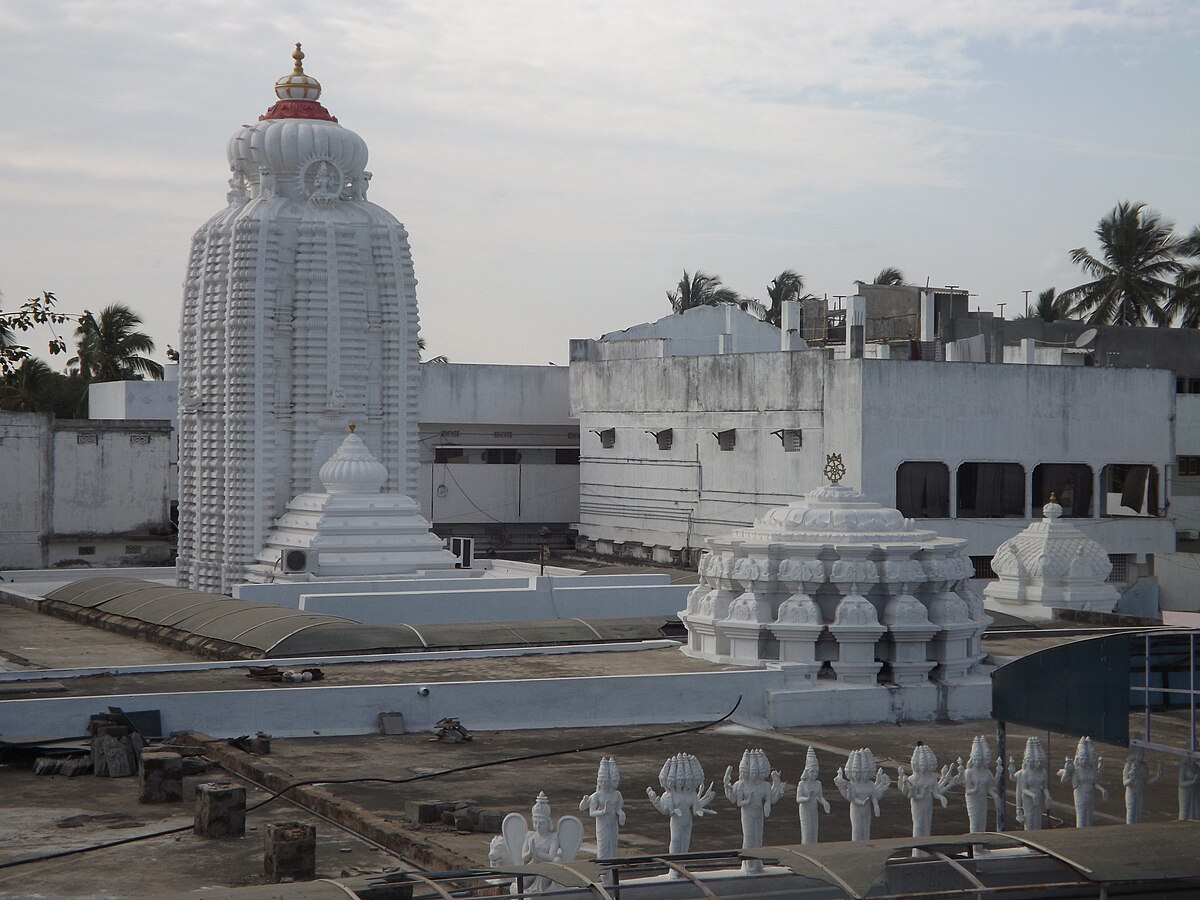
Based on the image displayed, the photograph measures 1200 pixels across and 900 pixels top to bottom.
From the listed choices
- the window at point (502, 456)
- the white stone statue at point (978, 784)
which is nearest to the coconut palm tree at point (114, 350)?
the window at point (502, 456)

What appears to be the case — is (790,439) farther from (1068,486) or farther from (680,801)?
(680,801)

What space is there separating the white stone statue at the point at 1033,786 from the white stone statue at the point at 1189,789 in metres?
1.57

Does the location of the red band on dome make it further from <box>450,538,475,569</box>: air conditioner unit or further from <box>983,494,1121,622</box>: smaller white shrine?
<box>983,494,1121,622</box>: smaller white shrine

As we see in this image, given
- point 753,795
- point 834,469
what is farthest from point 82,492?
point 753,795

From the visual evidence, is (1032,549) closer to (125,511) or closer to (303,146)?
(303,146)

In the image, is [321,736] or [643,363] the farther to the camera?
[643,363]

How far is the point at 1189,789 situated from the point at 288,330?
29149mm

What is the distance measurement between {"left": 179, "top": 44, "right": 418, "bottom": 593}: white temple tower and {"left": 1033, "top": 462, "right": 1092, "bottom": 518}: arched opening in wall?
62.2ft

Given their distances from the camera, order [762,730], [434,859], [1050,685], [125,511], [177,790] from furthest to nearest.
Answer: [125,511], [762,730], [177,790], [1050,685], [434,859]

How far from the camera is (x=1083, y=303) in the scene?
235ft

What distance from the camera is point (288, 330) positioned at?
1633 inches

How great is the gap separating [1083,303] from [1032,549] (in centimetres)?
3751

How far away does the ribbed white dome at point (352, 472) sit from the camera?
39.1 m

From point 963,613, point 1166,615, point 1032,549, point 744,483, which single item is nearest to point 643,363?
point 744,483
